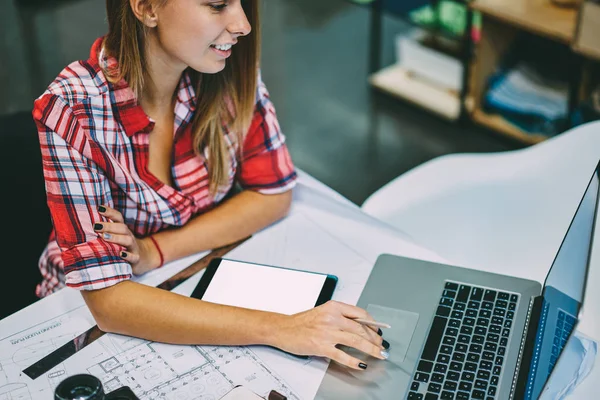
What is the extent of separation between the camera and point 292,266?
5.17 feet

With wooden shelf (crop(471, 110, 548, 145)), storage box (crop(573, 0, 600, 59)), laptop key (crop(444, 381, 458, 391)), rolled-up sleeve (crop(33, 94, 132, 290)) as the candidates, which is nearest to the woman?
rolled-up sleeve (crop(33, 94, 132, 290))

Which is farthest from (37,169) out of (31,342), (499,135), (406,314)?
(499,135)

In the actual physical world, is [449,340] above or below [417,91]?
above

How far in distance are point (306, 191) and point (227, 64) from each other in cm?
34

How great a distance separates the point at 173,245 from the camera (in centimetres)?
158

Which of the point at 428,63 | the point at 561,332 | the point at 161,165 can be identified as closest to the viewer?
the point at 561,332

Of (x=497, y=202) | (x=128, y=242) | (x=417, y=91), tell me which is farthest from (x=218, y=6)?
(x=417, y=91)

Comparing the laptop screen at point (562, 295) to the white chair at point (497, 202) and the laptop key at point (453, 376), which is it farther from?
the white chair at point (497, 202)

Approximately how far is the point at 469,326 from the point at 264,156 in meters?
0.54

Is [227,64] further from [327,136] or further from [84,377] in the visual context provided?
[327,136]

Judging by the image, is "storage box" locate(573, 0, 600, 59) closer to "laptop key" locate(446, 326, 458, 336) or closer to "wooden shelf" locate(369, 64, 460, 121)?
"wooden shelf" locate(369, 64, 460, 121)

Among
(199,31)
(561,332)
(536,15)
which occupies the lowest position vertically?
(536,15)

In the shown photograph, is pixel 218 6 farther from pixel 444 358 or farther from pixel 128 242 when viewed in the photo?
pixel 444 358

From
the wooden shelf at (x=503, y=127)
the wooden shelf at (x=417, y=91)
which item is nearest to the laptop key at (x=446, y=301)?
the wooden shelf at (x=503, y=127)
